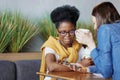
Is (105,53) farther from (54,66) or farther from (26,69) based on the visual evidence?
A: (26,69)

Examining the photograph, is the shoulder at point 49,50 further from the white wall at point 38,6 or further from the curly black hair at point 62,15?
the white wall at point 38,6

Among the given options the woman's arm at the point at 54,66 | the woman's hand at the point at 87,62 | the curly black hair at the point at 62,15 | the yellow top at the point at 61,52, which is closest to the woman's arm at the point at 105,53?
the woman's arm at the point at 54,66

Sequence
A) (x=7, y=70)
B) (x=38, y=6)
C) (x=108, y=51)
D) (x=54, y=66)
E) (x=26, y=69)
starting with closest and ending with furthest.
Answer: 1. (x=108, y=51)
2. (x=54, y=66)
3. (x=7, y=70)
4. (x=26, y=69)
5. (x=38, y=6)

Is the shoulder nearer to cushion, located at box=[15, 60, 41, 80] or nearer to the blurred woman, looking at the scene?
the blurred woman

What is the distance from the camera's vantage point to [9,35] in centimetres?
364

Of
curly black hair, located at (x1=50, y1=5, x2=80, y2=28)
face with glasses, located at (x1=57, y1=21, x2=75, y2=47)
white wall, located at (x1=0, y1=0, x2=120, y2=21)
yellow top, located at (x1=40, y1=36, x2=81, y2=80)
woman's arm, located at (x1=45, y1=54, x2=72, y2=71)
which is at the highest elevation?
white wall, located at (x1=0, y1=0, x2=120, y2=21)

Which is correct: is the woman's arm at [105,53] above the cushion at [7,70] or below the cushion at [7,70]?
above

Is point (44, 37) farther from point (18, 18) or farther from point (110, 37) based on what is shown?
point (110, 37)

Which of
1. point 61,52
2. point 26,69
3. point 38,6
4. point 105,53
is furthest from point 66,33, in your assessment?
point 38,6

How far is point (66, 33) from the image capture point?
278 cm

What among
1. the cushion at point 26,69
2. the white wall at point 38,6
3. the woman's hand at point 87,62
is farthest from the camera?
the white wall at point 38,6

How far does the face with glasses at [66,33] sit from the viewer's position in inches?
110

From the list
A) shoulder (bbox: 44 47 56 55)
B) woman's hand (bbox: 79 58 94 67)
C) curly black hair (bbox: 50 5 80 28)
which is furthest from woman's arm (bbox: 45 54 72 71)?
curly black hair (bbox: 50 5 80 28)

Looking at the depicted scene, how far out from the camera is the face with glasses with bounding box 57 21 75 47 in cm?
279
